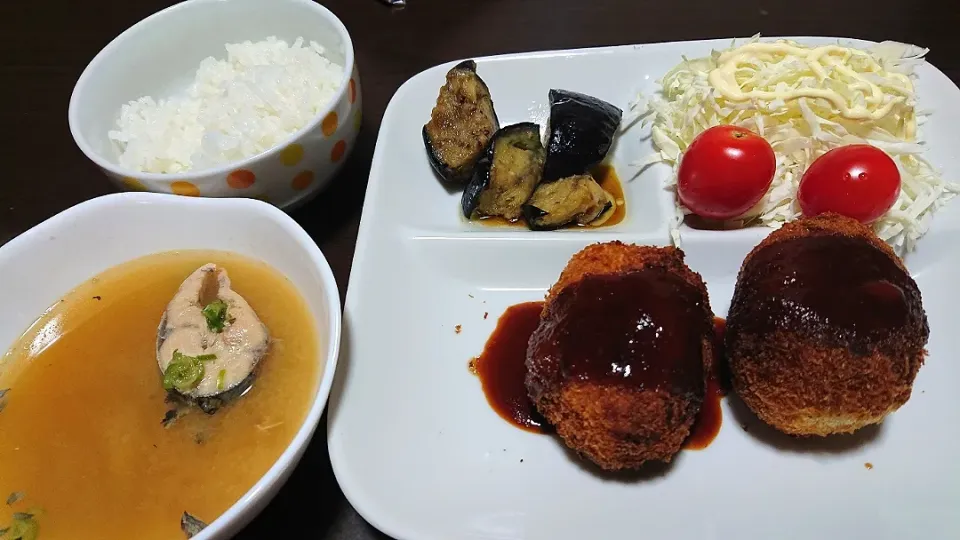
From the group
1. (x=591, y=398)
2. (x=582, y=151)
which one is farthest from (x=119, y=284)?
(x=582, y=151)

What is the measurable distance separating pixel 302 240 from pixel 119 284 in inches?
26.8

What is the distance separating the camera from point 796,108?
2.35 m

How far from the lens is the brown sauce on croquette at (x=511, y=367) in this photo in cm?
189

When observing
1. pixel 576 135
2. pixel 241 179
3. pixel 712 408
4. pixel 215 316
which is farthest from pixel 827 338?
pixel 241 179

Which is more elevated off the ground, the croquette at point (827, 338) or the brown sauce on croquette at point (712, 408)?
the croquette at point (827, 338)

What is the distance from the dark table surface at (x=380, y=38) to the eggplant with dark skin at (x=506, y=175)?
20.2 inches

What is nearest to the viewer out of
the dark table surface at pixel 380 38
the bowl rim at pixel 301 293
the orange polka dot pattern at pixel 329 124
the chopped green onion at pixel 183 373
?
the bowl rim at pixel 301 293

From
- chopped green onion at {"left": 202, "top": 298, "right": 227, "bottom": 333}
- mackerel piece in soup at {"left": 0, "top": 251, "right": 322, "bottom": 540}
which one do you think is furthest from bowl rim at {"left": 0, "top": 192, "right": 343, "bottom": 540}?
chopped green onion at {"left": 202, "top": 298, "right": 227, "bottom": 333}

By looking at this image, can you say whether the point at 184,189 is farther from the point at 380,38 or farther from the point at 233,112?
the point at 380,38

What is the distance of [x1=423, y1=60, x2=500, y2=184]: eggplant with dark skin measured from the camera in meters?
2.39

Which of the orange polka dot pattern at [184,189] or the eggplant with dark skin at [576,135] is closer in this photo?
the orange polka dot pattern at [184,189]

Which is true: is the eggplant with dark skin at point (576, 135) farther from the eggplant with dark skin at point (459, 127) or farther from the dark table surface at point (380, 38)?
the dark table surface at point (380, 38)

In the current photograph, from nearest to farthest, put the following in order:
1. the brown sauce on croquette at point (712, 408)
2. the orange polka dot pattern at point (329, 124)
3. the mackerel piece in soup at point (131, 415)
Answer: the mackerel piece in soup at point (131, 415) → the brown sauce on croquette at point (712, 408) → the orange polka dot pattern at point (329, 124)

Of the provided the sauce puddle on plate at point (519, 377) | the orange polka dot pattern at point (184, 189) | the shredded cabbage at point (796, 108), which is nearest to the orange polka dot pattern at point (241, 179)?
the orange polka dot pattern at point (184, 189)
